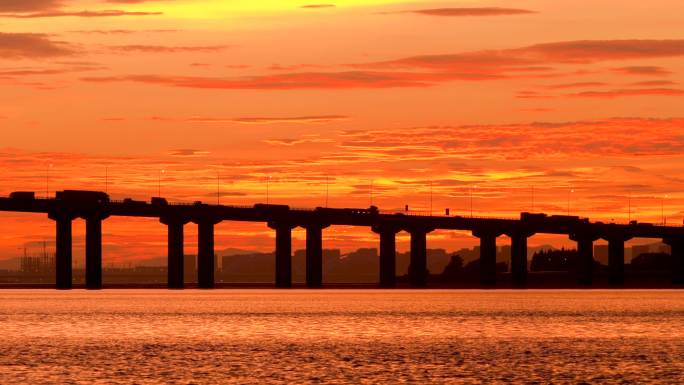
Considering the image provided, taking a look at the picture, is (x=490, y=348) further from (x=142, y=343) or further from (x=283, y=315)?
(x=283, y=315)

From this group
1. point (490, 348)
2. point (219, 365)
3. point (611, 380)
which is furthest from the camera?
point (490, 348)

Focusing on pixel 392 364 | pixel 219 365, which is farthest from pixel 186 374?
pixel 392 364

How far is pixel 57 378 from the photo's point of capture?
71875 millimetres

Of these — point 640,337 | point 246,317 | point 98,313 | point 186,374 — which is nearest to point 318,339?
point 640,337

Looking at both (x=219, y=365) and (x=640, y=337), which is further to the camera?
(x=640, y=337)

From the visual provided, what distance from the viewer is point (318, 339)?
356 feet

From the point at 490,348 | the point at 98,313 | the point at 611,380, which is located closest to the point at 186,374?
the point at 611,380

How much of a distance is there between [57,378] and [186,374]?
7.13 meters

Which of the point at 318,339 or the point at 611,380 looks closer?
the point at 611,380

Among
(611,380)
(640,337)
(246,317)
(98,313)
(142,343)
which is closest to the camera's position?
(611,380)

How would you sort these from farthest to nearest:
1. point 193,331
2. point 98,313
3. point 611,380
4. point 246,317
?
1. point 98,313
2. point 246,317
3. point 193,331
4. point 611,380

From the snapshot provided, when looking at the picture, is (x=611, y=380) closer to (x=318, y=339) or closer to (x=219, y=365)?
(x=219, y=365)

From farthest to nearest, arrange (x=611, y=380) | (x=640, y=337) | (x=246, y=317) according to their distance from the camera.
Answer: (x=246, y=317) < (x=640, y=337) < (x=611, y=380)

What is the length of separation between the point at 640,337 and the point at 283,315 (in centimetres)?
6489
